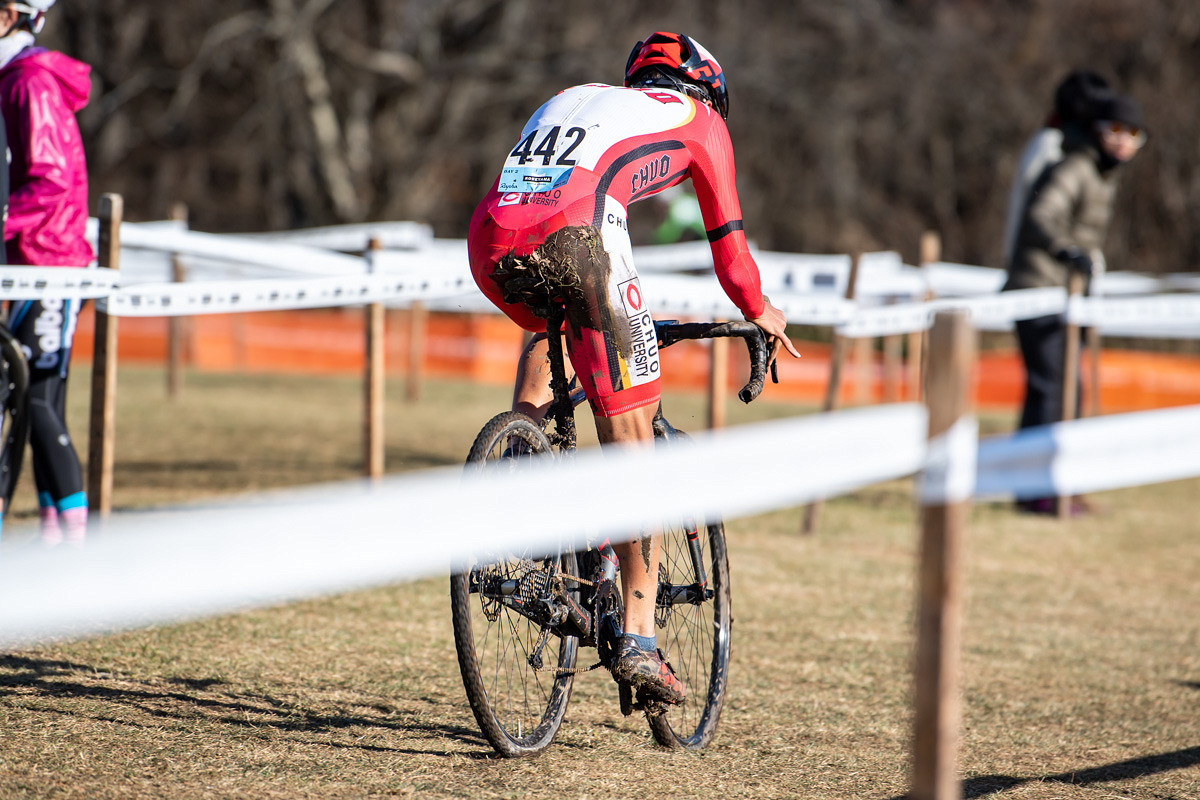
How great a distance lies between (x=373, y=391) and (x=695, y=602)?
314 centimetres

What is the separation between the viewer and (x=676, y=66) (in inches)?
148

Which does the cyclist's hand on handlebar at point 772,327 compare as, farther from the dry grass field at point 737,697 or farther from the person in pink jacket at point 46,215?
the person in pink jacket at point 46,215

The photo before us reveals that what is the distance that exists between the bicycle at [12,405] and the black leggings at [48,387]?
0.06 meters

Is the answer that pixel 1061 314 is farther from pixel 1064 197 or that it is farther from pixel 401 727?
pixel 401 727

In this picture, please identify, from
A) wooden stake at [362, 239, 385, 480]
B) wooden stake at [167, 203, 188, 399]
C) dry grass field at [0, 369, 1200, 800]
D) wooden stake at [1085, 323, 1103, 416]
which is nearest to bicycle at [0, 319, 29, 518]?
dry grass field at [0, 369, 1200, 800]

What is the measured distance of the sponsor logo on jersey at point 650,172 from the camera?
140 inches

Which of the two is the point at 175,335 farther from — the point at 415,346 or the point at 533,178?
the point at 533,178

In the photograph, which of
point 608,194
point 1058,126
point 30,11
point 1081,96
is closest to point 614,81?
point 1058,126

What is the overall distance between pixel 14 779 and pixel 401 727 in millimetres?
1054

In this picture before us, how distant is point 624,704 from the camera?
360 cm

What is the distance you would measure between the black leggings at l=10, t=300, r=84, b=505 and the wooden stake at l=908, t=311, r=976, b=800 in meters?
3.66

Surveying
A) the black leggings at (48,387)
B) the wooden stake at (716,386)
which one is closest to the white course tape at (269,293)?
the black leggings at (48,387)

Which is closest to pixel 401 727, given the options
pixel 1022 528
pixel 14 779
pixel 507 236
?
pixel 14 779

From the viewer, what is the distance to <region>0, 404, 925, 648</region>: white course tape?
Result: 2.05 meters
